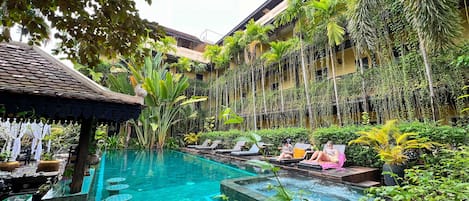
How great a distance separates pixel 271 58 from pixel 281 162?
6.58 m

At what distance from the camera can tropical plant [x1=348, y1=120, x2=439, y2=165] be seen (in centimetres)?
475

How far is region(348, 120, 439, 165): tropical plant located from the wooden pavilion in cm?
525

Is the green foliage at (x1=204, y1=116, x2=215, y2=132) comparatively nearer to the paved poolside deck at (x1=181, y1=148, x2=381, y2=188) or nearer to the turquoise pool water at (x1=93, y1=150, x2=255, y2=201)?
the turquoise pool water at (x1=93, y1=150, x2=255, y2=201)

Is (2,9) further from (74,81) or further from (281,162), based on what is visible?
(281,162)

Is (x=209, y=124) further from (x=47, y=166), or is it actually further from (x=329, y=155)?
(x=329, y=155)

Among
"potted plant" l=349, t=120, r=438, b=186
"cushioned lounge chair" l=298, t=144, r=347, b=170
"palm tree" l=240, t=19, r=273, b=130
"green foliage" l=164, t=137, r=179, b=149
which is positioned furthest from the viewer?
"green foliage" l=164, t=137, r=179, b=149

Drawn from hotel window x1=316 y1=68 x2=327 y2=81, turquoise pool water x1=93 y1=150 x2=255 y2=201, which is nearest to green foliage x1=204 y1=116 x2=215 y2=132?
hotel window x1=316 y1=68 x2=327 y2=81

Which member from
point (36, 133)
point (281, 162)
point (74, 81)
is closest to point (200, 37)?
point (36, 133)

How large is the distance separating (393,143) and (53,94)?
697 cm

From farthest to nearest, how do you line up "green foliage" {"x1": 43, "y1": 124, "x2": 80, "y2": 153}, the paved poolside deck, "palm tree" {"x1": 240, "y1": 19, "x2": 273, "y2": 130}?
1. "palm tree" {"x1": 240, "y1": 19, "x2": 273, "y2": 130}
2. "green foliage" {"x1": 43, "y1": 124, "x2": 80, "y2": 153}
3. the paved poolside deck

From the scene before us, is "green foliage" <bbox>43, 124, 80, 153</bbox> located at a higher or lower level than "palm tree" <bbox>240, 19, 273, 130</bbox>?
lower

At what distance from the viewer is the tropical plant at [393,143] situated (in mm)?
4754

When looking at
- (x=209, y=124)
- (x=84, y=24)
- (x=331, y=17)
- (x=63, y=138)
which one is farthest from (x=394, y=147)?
(x=63, y=138)

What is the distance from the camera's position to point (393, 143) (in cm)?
559
